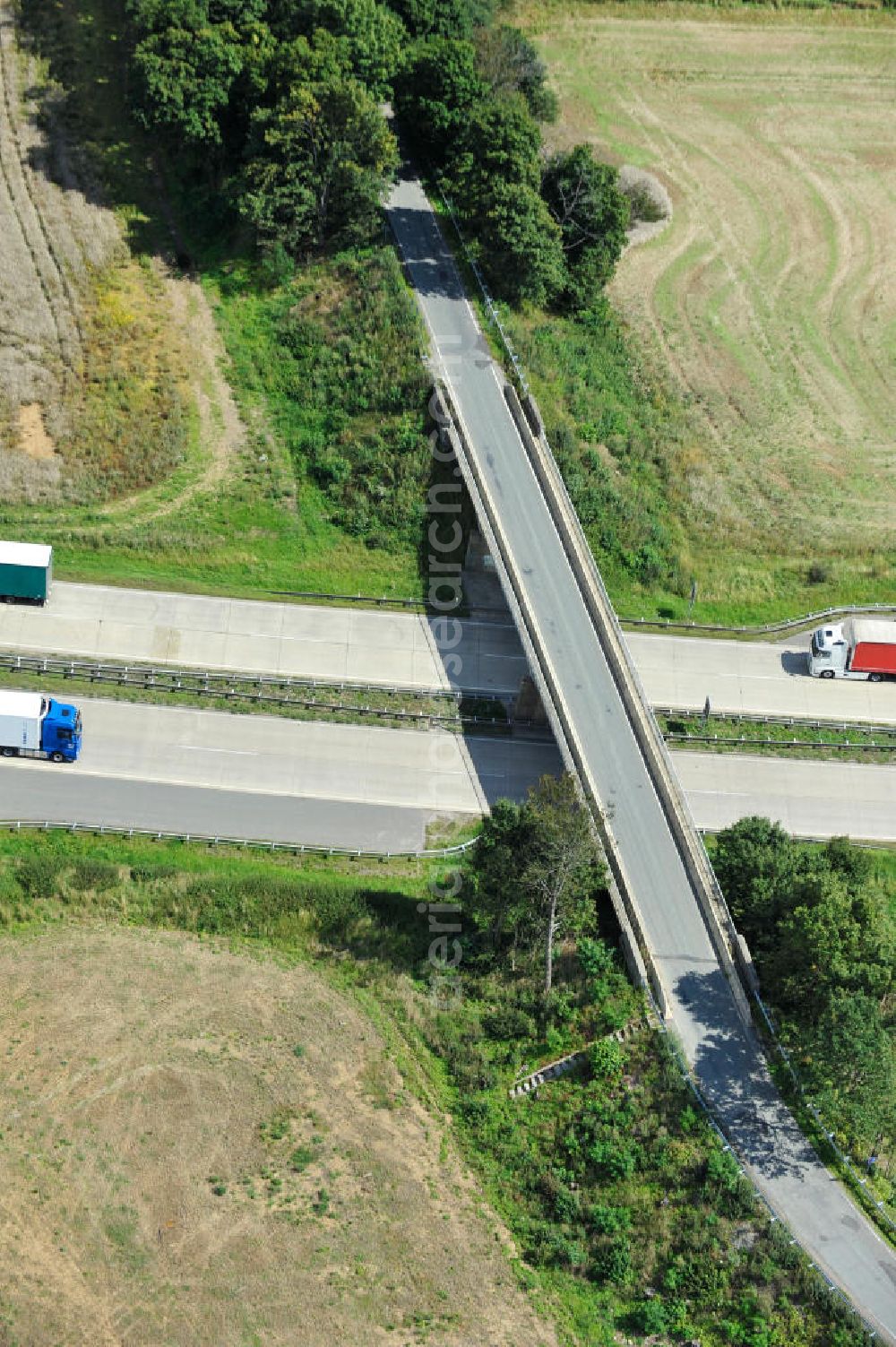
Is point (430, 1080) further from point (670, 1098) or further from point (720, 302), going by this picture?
point (720, 302)

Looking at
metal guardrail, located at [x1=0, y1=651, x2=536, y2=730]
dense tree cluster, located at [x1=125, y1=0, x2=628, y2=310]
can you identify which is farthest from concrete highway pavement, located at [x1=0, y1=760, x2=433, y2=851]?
dense tree cluster, located at [x1=125, y1=0, x2=628, y2=310]

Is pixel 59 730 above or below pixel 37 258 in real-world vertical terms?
below

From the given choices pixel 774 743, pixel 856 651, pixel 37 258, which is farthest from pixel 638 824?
pixel 37 258

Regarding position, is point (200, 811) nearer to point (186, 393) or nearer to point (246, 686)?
point (246, 686)

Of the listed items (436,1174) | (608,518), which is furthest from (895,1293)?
(608,518)

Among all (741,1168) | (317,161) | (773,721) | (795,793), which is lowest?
(741,1168)

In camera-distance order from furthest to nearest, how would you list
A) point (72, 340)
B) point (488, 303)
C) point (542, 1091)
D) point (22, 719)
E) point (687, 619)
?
1. point (488, 303)
2. point (72, 340)
3. point (687, 619)
4. point (22, 719)
5. point (542, 1091)

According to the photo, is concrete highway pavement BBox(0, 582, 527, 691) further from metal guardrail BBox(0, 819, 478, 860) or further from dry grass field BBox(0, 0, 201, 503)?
metal guardrail BBox(0, 819, 478, 860)

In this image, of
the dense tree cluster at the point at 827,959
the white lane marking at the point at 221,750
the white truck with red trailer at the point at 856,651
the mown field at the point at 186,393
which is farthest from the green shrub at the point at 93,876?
the white truck with red trailer at the point at 856,651
